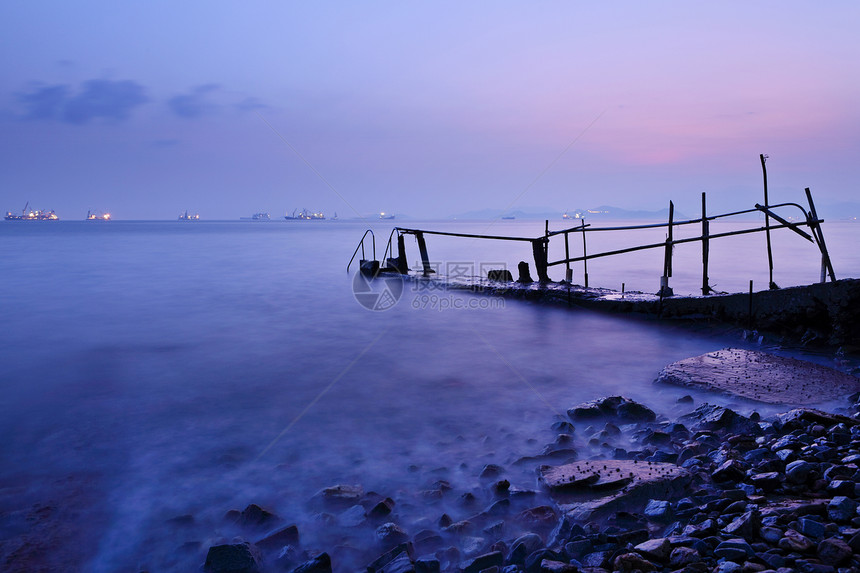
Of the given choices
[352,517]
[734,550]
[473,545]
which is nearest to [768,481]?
[734,550]

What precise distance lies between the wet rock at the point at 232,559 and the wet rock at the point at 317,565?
0.97 feet

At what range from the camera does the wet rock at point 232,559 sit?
325 centimetres

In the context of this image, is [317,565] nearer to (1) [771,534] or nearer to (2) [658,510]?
(2) [658,510]

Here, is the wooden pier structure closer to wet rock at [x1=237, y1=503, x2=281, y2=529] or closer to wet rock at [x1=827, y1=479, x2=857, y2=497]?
wet rock at [x1=827, y1=479, x2=857, y2=497]

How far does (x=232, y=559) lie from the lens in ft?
10.7

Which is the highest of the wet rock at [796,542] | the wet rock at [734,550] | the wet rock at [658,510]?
the wet rock at [796,542]

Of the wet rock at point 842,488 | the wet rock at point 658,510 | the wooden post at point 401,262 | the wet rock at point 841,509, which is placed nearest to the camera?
the wet rock at point 841,509

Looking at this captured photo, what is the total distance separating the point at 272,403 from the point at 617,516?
4.71m

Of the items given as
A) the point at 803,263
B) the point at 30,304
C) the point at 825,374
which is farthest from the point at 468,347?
the point at 803,263

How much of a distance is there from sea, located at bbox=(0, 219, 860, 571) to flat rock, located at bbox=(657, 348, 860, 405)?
0.33 m

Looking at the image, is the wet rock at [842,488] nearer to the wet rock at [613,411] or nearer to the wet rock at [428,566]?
the wet rock at [613,411]

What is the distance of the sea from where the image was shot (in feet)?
13.2

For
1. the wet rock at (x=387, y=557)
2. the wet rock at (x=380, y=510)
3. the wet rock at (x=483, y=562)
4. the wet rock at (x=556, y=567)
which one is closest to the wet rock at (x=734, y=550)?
the wet rock at (x=556, y=567)

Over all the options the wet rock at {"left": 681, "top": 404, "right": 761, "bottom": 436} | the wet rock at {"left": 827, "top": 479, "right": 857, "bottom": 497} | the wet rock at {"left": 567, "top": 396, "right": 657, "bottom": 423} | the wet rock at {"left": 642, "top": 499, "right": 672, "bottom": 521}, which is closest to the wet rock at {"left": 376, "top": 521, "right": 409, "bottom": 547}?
the wet rock at {"left": 642, "top": 499, "right": 672, "bottom": 521}
